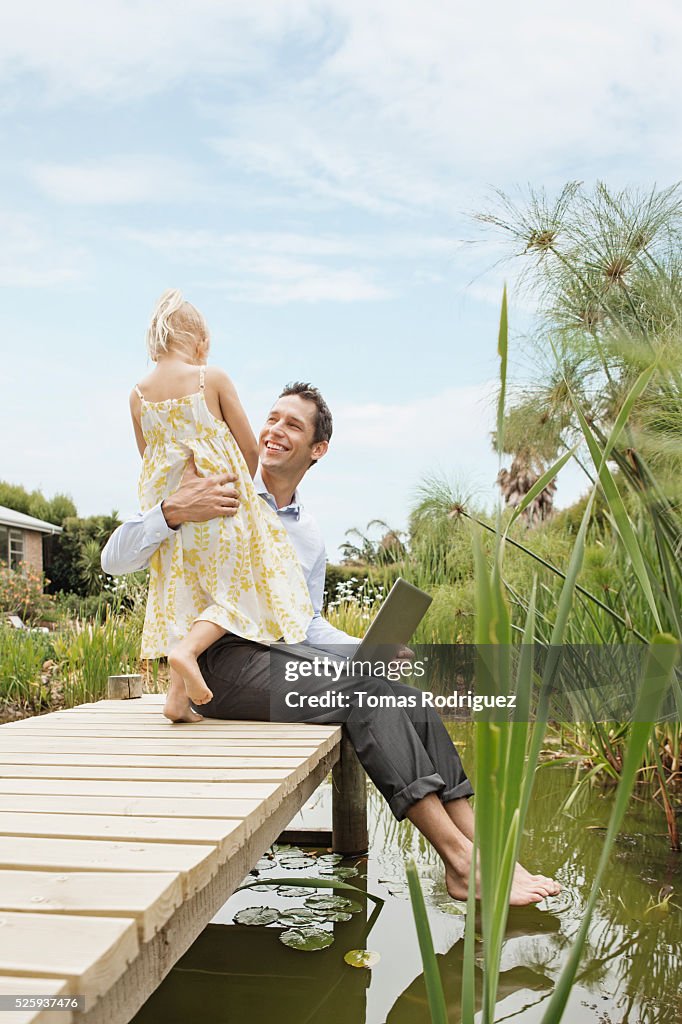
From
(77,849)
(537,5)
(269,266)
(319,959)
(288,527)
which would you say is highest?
(269,266)

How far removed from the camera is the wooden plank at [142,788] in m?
1.42

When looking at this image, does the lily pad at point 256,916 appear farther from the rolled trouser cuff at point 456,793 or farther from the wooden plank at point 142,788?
the wooden plank at point 142,788

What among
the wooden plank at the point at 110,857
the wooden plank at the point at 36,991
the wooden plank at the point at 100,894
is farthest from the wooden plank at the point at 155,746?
the wooden plank at the point at 36,991

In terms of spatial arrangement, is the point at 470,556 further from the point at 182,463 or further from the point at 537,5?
the point at 537,5

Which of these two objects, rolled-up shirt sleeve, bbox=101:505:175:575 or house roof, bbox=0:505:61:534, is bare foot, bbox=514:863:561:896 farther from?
house roof, bbox=0:505:61:534

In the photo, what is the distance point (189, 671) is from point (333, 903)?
2.54 ft

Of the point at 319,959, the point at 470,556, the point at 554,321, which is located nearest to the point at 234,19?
the point at 470,556

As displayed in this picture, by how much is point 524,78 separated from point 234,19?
4.04 m

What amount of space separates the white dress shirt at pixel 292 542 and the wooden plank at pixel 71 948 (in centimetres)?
150

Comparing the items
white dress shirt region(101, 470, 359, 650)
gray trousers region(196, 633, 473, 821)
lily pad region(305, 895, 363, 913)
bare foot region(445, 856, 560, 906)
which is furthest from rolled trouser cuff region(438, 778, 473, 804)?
white dress shirt region(101, 470, 359, 650)

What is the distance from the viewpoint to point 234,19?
32.8ft

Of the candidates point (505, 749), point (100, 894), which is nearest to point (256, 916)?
point (100, 894)

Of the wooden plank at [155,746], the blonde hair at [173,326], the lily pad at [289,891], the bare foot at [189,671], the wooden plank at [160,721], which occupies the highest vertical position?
the blonde hair at [173,326]

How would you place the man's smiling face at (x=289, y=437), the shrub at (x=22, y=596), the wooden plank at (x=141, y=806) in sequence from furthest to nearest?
the shrub at (x=22, y=596), the man's smiling face at (x=289, y=437), the wooden plank at (x=141, y=806)
